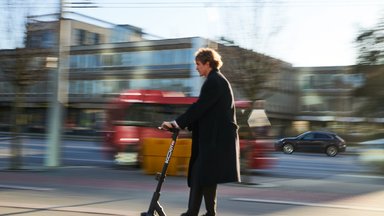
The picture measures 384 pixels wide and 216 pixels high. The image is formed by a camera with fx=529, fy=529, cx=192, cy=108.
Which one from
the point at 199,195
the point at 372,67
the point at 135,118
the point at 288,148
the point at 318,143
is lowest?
the point at 288,148

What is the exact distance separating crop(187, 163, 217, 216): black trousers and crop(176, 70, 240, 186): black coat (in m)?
0.09

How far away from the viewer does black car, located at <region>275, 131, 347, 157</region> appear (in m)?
31.8

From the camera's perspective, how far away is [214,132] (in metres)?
5.16

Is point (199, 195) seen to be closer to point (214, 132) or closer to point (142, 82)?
point (214, 132)

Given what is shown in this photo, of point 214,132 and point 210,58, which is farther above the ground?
point 210,58

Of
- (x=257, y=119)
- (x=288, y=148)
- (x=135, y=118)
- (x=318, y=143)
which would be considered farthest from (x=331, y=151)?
(x=257, y=119)

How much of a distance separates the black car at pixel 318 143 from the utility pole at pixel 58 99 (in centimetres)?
2025

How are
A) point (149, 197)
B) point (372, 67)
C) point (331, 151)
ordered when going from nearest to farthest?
point (149, 197) → point (372, 67) → point (331, 151)

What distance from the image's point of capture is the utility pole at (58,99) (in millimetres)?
14695

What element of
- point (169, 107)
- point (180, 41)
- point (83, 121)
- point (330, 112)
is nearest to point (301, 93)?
point (330, 112)

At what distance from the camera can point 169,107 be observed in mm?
17375

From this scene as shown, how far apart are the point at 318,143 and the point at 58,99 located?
68.2 feet

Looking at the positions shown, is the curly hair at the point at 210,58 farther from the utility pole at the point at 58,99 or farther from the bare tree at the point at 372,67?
the bare tree at the point at 372,67

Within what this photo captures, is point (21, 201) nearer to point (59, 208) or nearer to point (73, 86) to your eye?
point (59, 208)
